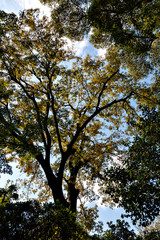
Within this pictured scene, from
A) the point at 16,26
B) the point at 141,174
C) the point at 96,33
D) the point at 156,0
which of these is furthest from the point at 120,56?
the point at 141,174

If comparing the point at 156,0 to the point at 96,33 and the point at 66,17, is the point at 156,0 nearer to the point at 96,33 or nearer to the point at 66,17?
the point at 96,33

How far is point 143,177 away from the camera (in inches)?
171

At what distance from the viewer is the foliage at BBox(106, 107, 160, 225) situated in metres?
4.19

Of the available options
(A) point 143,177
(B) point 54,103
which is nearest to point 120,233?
(A) point 143,177

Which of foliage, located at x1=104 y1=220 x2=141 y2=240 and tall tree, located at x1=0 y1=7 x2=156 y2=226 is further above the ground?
tall tree, located at x1=0 y1=7 x2=156 y2=226

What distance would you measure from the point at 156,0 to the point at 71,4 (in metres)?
6.32

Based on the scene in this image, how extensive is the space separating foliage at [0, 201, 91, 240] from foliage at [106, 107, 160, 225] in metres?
1.73

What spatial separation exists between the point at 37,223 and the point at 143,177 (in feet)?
12.0

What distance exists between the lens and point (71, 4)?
10641mm

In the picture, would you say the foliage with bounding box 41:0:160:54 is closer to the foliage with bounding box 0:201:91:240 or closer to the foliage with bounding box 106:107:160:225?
the foliage with bounding box 106:107:160:225

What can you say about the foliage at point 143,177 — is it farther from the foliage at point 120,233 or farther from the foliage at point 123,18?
the foliage at point 123,18

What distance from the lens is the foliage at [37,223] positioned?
14.6 feet

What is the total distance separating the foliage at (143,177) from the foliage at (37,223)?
5.69 ft

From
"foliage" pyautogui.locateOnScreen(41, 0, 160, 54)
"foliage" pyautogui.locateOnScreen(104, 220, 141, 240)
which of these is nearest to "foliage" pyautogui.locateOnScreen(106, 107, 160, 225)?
"foliage" pyautogui.locateOnScreen(104, 220, 141, 240)
